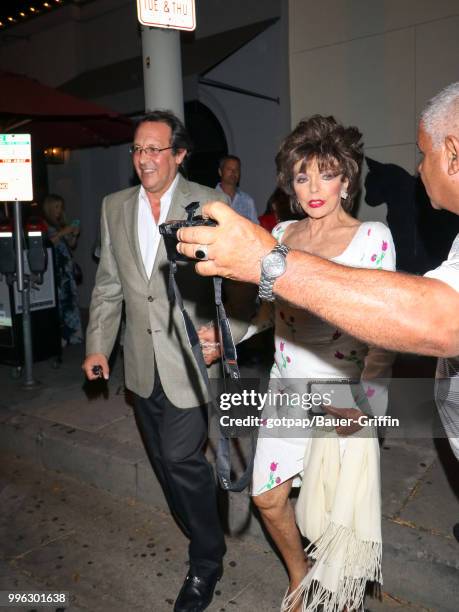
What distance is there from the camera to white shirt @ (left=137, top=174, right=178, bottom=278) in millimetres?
2920

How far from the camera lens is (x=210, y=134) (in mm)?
9203

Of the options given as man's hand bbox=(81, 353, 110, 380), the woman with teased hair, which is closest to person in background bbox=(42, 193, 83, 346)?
man's hand bbox=(81, 353, 110, 380)

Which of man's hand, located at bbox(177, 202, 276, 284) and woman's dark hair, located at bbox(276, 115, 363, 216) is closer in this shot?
man's hand, located at bbox(177, 202, 276, 284)

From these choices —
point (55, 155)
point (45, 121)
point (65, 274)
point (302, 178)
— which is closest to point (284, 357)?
point (302, 178)

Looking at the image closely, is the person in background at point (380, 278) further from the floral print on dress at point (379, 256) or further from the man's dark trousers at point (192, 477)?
the man's dark trousers at point (192, 477)

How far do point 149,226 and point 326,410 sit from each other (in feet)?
4.48

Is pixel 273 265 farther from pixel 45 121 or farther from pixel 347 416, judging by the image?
pixel 45 121

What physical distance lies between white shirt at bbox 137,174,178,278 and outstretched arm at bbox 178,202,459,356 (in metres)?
1.49

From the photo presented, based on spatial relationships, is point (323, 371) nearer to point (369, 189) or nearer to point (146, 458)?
point (146, 458)

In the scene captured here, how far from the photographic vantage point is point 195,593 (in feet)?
9.18

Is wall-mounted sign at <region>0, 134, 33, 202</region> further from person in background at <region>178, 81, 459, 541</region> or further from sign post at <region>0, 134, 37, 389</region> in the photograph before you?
person in background at <region>178, 81, 459, 541</region>

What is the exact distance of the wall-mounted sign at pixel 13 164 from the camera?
5.52 meters

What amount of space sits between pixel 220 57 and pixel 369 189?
9.63ft

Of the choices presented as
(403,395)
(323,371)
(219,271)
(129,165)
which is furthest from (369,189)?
(129,165)
